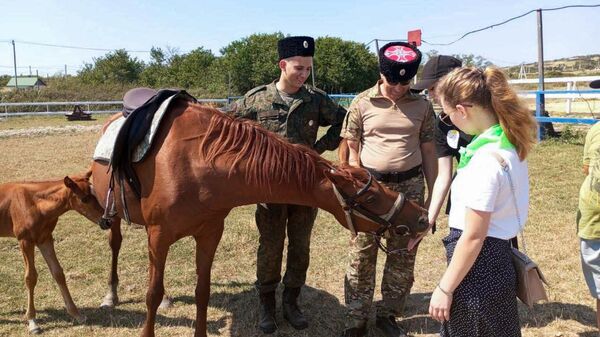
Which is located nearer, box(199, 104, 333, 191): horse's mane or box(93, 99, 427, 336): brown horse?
box(93, 99, 427, 336): brown horse

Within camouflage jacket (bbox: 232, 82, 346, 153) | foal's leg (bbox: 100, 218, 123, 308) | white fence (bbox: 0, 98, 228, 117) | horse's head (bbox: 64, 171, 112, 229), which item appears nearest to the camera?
camouflage jacket (bbox: 232, 82, 346, 153)

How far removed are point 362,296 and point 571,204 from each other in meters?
4.51

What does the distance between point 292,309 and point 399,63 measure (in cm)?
211

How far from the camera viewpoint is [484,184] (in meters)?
1.65

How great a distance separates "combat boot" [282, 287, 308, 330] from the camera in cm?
353

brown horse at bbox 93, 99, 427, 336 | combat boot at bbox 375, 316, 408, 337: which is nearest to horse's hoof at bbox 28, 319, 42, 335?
brown horse at bbox 93, 99, 427, 336

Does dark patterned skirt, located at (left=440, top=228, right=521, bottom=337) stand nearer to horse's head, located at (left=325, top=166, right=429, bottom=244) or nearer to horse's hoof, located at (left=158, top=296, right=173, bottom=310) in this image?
horse's head, located at (left=325, top=166, right=429, bottom=244)

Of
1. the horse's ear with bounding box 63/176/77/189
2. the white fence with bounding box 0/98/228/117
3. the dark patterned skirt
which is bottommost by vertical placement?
the dark patterned skirt

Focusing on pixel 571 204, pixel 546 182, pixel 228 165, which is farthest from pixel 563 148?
pixel 228 165

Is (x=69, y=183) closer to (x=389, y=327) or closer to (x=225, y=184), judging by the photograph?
(x=225, y=184)

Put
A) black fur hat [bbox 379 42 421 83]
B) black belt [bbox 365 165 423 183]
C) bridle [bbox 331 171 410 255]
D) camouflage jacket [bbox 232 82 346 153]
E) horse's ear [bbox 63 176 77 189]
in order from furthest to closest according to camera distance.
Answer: horse's ear [bbox 63 176 77 189], camouflage jacket [bbox 232 82 346 153], black belt [bbox 365 165 423 183], black fur hat [bbox 379 42 421 83], bridle [bbox 331 171 410 255]

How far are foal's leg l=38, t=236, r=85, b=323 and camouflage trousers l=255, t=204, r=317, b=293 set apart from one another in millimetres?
1514

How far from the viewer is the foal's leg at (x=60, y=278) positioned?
3580 mm

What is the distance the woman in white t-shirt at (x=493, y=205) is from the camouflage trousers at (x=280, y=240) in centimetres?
173
